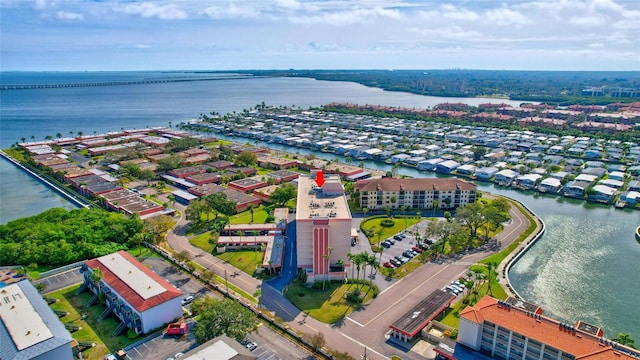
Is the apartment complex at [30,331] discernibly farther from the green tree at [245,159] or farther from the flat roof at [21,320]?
the green tree at [245,159]

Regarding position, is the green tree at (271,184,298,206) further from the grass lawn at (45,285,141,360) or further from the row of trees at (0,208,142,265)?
the grass lawn at (45,285,141,360)

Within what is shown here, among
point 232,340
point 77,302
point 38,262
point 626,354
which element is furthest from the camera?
point 38,262

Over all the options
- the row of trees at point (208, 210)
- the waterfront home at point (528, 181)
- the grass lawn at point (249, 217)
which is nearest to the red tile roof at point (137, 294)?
the row of trees at point (208, 210)

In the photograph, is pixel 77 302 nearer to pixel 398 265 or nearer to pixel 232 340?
pixel 232 340

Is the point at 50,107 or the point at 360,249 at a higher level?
the point at 50,107

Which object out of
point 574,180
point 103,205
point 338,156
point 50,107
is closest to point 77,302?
point 103,205

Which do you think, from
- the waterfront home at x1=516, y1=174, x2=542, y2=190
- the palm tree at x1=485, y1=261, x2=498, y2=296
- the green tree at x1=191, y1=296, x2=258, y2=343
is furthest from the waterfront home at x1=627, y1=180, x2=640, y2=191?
the green tree at x1=191, y1=296, x2=258, y2=343

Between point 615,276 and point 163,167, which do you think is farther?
point 163,167
